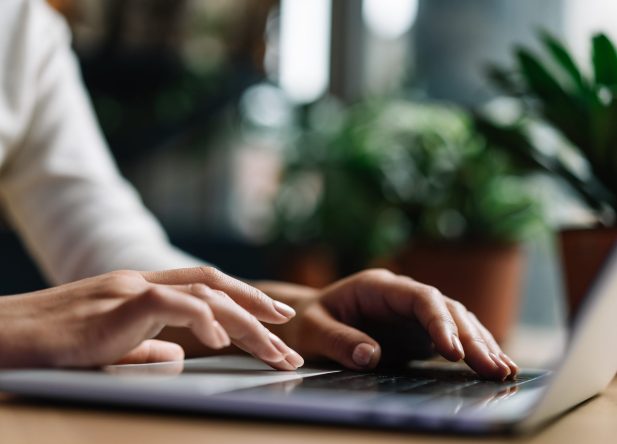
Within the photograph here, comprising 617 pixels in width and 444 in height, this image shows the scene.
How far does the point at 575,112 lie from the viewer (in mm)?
990

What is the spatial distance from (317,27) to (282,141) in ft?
1.51

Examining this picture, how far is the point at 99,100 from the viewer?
7.44 ft

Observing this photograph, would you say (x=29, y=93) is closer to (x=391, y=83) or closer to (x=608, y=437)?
(x=608, y=437)

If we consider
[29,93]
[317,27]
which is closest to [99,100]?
[317,27]

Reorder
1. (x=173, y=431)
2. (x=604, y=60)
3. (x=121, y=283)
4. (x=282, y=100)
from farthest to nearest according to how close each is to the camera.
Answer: (x=282, y=100) → (x=604, y=60) → (x=121, y=283) → (x=173, y=431)

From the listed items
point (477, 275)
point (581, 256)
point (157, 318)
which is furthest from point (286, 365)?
point (477, 275)

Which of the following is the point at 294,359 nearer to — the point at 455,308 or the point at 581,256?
the point at 455,308

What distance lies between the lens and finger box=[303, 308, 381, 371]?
565mm

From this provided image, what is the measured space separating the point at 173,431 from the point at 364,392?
11cm

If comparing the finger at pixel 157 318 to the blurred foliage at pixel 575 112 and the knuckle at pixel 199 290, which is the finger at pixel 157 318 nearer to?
the knuckle at pixel 199 290

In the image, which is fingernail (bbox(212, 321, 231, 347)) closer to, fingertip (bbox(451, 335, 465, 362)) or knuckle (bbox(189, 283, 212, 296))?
knuckle (bbox(189, 283, 212, 296))

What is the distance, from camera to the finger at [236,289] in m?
0.51

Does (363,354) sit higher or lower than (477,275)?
higher

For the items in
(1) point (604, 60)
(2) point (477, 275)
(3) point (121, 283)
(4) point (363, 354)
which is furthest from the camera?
(2) point (477, 275)
